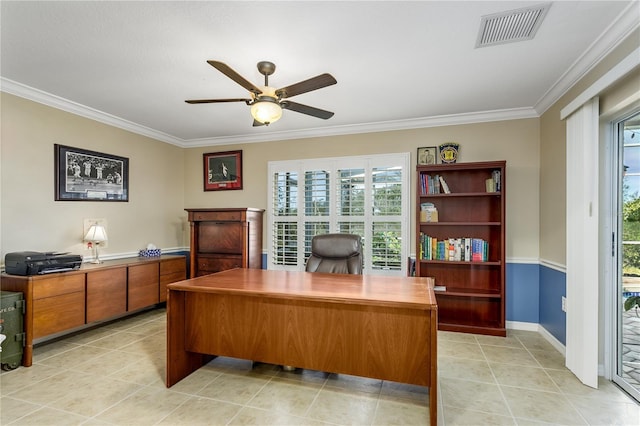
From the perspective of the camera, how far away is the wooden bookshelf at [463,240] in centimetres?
346

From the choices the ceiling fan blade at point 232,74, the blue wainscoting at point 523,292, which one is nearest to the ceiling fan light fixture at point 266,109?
the ceiling fan blade at point 232,74

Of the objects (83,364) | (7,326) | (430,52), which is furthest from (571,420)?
(7,326)

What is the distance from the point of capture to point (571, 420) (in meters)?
1.90

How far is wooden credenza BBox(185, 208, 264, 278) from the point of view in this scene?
414 cm

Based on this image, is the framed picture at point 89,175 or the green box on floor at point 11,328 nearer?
the green box on floor at point 11,328

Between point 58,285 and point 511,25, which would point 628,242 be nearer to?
point 511,25

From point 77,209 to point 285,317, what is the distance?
2.82 metres

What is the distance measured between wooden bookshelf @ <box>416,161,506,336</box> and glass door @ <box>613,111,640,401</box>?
1.06 meters

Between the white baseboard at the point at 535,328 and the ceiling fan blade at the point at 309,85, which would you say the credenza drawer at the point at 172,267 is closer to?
the ceiling fan blade at the point at 309,85

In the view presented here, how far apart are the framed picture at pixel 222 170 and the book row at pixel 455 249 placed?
275cm

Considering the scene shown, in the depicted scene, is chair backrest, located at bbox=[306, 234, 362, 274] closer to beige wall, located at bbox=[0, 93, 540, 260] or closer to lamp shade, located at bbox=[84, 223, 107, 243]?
beige wall, located at bbox=[0, 93, 540, 260]

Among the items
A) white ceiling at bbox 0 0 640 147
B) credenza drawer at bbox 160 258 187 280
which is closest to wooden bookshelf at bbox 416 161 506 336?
white ceiling at bbox 0 0 640 147

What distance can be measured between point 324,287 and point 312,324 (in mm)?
258

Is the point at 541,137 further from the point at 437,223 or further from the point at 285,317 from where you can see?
the point at 285,317
